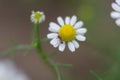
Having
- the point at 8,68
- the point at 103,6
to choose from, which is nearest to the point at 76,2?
the point at 103,6

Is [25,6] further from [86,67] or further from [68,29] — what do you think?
[68,29]

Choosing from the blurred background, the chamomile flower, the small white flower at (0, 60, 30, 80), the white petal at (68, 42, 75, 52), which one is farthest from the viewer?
the blurred background


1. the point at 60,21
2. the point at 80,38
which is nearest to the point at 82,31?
the point at 80,38

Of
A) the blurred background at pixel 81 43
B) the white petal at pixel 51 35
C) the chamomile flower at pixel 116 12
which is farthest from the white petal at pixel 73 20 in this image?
→ the blurred background at pixel 81 43

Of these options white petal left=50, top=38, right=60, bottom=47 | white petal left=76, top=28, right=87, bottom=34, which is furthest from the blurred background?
white petal left=50, top=38, right=60, bottom=47

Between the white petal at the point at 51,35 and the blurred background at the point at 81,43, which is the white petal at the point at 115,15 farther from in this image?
the blurred background at the point at 81,43

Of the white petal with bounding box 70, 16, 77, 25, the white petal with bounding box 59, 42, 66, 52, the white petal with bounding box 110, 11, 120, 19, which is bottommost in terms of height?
the white petal with bounding box 59, 42, 66, 52

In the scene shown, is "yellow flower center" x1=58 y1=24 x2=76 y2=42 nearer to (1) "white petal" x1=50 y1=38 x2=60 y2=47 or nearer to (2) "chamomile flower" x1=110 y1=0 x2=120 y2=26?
(1) "white petal" x1=50 y1=38 x2=60 y2=47

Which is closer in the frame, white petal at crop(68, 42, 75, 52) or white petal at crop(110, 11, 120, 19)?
white petal at crop(110, 11, 120, 19)

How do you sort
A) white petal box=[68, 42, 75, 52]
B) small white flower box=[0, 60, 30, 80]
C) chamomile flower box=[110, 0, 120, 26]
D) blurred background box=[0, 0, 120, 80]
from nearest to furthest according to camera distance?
chamomile flower box=[110, 0, 120, 26] → white petal box=[68, 42, 75, 52] → small white flower box=[0, 60, 30, 80] → blurred background box=[0, 0, 120, 80]

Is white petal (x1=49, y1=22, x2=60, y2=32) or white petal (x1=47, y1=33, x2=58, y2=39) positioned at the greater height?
white petal (x1=49, y1=22, x2=60, y2=32)
